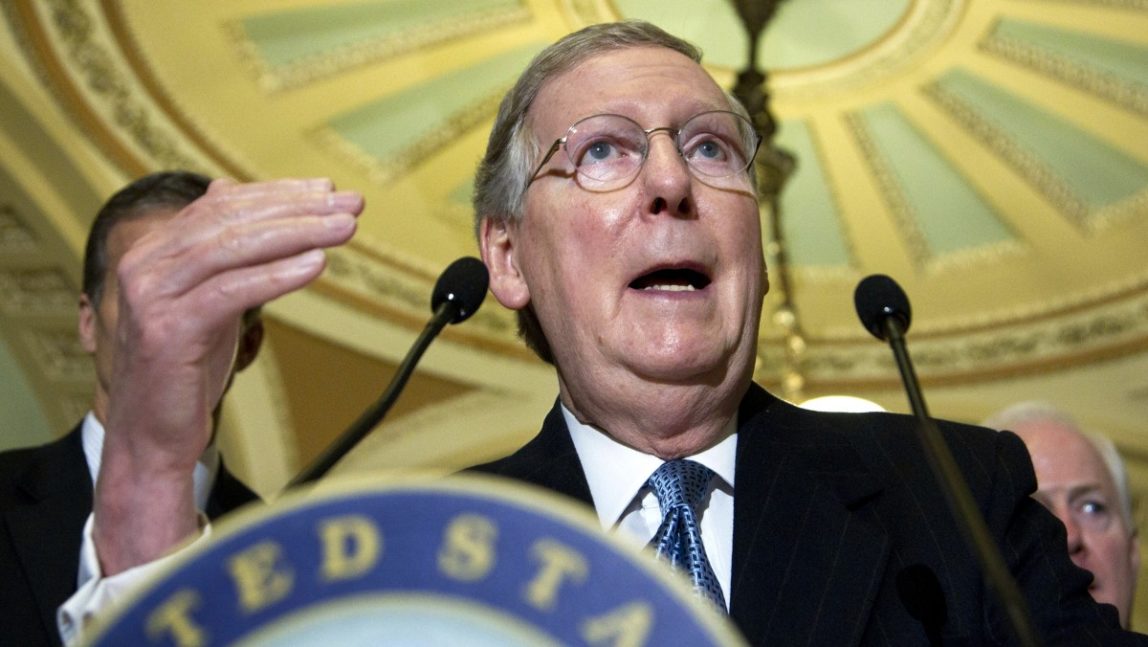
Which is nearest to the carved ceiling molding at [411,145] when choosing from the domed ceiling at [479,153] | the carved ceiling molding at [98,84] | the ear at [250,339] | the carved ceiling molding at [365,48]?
the domed ceiling at [479,153]

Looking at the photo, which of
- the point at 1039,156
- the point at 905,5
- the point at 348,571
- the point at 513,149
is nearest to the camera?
the point at 348,571

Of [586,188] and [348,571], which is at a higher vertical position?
[586,188]

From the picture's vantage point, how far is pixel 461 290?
1458 mm

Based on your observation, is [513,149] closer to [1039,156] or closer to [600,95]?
[600,95]

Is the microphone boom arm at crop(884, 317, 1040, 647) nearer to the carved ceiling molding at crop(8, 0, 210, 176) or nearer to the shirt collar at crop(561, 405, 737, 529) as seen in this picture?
the shirt collar at crop(561, 405, 737, 529)

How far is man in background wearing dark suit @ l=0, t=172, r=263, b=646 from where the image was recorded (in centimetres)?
135

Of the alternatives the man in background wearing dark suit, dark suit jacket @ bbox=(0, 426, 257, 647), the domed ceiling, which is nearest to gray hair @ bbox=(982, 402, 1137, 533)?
the man in background wearing dark suit

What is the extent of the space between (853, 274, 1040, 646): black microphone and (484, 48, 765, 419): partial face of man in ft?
0.61

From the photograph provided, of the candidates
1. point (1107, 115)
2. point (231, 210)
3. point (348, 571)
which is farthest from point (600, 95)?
point (1107, 115)

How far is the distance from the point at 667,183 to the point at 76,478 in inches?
45.8

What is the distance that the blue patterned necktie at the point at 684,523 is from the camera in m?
1.31

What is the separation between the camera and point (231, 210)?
1.00 m

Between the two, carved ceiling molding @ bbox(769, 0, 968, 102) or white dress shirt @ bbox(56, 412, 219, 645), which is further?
carved ceiling molding @ bbox(769, 0, 968, 102)

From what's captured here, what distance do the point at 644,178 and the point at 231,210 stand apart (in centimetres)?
69
